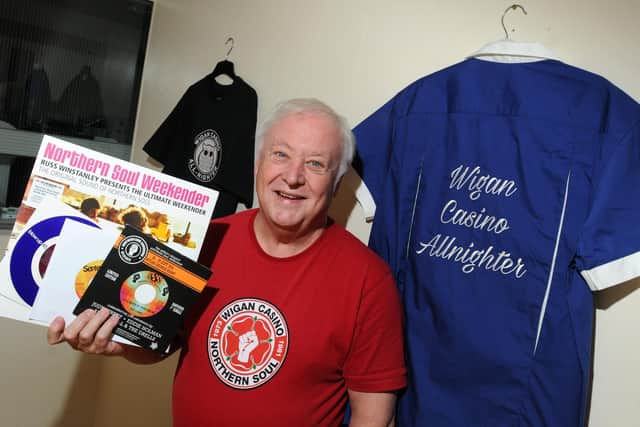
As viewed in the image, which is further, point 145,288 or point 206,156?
point 206,156

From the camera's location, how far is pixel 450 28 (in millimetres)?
1323

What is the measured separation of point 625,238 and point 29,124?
2.18 metres

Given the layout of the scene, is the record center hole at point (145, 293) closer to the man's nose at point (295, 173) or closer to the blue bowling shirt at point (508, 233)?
the man's nose at point (295, 173)

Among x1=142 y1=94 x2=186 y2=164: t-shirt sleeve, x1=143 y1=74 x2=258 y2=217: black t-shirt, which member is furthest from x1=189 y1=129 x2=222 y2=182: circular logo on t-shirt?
x1=142 y1=94 x2=186 y2=164: t-shirt sleeve

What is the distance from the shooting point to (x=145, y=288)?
1.08 meters

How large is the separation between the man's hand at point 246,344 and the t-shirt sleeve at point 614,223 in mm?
657

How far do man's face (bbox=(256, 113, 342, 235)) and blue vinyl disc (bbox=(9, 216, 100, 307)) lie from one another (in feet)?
1.28

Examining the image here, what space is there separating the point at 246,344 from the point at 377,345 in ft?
0.90

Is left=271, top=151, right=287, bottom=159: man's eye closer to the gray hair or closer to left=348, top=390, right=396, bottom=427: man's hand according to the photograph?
the gray hair

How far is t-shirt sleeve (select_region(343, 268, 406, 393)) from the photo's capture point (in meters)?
1.14

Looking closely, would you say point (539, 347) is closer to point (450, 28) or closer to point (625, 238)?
point (625, 238)

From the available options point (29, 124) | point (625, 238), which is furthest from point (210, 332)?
point (29, 124)

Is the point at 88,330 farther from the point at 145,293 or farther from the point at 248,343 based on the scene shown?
the point at 248,343

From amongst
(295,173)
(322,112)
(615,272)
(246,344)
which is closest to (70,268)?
(246,344)
